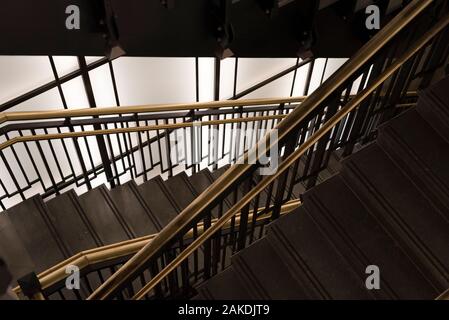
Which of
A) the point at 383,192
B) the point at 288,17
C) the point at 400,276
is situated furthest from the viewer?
the point at 288,17

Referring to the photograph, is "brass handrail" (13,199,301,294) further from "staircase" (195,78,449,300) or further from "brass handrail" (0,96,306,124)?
"brass handrail" (0,96,306,124)

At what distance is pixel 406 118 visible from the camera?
3.81 m

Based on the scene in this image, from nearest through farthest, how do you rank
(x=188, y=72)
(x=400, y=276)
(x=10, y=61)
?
(x=400, y=276), (x=10, y=61), (x=188, y=72)

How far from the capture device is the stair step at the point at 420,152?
139 inches

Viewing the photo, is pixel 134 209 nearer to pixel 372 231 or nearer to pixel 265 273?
pixel 265 273

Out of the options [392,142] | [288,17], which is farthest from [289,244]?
[288,17]

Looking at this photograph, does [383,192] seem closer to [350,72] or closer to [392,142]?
[392,142]

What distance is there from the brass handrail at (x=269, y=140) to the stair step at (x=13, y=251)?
2.22m

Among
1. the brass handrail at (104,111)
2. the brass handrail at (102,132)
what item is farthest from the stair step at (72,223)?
the brass handrail at (104,111)

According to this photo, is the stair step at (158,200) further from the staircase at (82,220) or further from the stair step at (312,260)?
the stair step at (312,260)

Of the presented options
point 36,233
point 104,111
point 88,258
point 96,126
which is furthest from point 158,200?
point 88,258

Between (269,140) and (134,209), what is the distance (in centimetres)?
324

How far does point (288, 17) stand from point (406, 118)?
143 cm

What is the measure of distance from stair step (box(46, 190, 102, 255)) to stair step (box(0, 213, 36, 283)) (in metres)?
0.38
